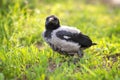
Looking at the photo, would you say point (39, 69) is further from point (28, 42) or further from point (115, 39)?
point (115, 39)

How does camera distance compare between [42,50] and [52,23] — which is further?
[42,50]

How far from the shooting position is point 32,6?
31.5ft

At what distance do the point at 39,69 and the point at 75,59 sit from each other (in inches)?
34.1

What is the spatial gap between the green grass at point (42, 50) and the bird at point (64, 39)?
171 mm

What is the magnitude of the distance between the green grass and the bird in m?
0.17

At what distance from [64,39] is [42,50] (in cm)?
71

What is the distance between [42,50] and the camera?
6.43 metres

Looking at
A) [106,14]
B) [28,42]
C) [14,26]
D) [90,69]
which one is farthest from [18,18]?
[106,14]

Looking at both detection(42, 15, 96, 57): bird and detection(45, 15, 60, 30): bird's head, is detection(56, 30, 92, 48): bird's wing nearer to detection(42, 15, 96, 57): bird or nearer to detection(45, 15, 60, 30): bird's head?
detection(42, 15, 96, 57): bird

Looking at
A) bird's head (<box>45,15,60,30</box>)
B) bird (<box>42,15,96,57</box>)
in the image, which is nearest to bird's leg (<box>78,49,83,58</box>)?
bird (<box>42,15,96,57</box>)

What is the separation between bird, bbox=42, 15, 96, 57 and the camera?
19.1 feet

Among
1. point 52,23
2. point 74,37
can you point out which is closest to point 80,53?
point 74,37

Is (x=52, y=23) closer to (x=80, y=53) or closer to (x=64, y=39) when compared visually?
(x=64, y=39)

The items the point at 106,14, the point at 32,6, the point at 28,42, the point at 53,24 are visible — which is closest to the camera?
the point at 53,24
